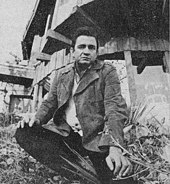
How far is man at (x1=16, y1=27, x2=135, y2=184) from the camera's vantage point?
201 centimetres

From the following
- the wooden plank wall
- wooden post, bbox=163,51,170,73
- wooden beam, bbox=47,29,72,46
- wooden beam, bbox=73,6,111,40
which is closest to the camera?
wooden beam, bbox=73,6,111,40

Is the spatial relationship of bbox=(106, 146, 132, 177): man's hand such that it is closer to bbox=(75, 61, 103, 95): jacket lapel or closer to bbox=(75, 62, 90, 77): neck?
bbox=(75, 61, 103, 95): jacket lapel

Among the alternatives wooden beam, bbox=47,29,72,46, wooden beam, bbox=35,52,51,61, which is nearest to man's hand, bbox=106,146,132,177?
wooden beam, bbox=47,29,72,46

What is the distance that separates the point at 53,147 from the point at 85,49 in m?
0.91

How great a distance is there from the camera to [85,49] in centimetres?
228

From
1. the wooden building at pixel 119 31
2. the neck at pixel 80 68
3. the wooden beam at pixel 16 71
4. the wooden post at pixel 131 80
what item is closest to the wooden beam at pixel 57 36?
the wooden building at pixel 119 31

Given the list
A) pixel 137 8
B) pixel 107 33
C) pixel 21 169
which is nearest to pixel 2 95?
pixel 107 33

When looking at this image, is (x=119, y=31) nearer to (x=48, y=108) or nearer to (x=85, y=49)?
(x=85, y=49)

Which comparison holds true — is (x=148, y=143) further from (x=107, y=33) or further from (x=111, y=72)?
(x=107, y=33)

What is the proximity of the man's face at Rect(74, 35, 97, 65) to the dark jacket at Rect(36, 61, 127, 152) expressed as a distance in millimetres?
95

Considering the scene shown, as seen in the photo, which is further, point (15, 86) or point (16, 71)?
point (15, 86)

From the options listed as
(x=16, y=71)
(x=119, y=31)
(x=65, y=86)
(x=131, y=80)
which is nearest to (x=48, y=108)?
(x=65, y=86)

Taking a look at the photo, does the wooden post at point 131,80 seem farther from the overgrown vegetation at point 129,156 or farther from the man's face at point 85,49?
the man's face at point 85,49

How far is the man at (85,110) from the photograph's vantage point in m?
2.01
